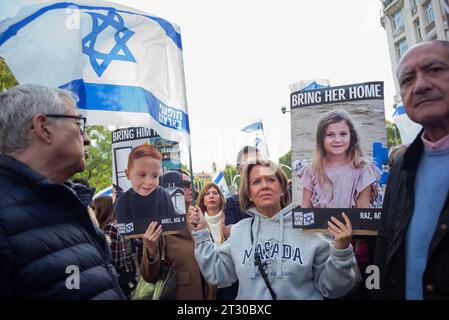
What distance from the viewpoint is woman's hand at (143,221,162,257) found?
3.06 meters

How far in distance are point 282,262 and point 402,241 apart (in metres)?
0.79

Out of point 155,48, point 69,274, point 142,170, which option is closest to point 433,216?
point 69,274

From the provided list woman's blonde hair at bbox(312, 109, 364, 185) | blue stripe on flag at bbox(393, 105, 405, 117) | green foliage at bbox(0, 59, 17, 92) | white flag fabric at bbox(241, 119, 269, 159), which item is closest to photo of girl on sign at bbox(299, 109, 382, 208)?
woman's blonde hair at bbox(312, 109, 364, 185)

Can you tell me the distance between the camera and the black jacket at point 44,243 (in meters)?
1.43

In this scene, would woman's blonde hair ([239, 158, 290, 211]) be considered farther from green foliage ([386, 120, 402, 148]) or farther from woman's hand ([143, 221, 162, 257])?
green foliage ([386, 120, 402, 148])

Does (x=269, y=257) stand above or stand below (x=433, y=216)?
below

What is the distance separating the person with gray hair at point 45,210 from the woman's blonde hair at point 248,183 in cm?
107

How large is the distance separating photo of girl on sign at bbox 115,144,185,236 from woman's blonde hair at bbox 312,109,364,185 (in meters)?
1.21

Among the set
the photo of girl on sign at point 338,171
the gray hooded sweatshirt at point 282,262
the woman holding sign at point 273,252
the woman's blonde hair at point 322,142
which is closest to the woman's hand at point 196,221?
the woman holding sign at point 273,252
